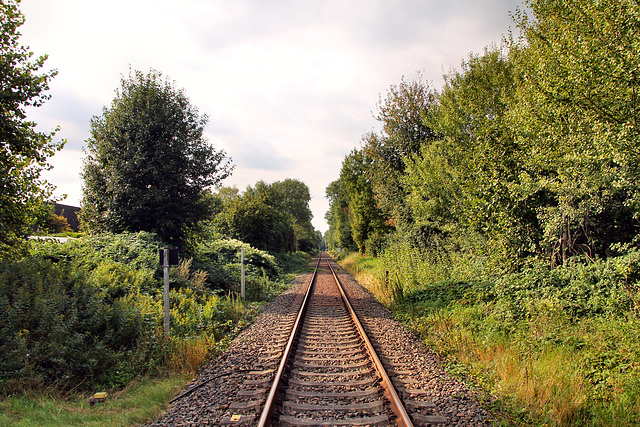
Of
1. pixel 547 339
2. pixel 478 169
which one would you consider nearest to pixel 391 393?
pixel 547 339

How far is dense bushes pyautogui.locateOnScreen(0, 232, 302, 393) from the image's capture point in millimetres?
5570

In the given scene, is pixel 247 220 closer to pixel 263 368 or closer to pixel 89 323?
pixel 89 323

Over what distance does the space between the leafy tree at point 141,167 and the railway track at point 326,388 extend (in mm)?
8567

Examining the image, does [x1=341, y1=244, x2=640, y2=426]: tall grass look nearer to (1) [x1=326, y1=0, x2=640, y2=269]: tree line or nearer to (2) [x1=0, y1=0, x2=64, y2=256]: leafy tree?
(1) [x1=326, y1=0, x2=640, y2=269]: tree line

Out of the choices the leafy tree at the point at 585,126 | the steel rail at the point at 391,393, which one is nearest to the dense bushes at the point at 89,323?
the steel rail at the point at 391,393

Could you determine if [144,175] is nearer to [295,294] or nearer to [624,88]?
[295,294]

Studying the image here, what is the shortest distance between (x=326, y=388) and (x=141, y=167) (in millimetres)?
11966

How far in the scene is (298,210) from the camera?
75.0m

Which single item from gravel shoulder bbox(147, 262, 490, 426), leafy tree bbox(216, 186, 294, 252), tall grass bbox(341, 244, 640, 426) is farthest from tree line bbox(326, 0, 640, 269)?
leafy tree bbox(216, 186, 294, 252)

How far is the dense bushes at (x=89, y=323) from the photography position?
557 centimetres

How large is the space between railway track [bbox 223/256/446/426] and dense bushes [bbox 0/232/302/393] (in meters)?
1.69

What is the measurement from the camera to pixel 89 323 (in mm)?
6773

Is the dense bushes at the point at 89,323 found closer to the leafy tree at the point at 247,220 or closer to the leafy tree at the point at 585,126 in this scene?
the leafy tree at the point at 585,126

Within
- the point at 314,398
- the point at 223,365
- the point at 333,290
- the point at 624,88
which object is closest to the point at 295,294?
the point at 333,290
